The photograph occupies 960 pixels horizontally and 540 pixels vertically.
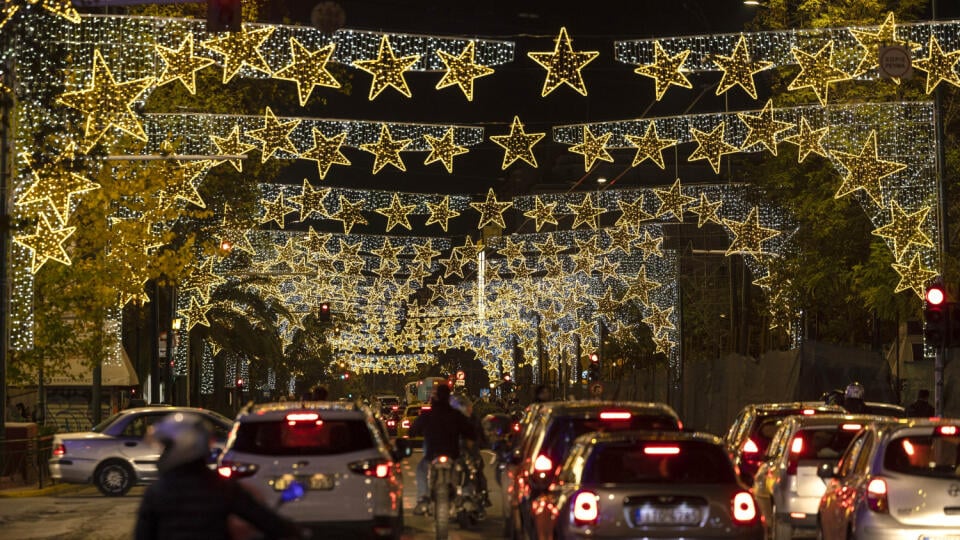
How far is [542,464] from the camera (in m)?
16.0

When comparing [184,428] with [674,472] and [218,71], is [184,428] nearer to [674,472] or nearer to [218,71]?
[674,472]

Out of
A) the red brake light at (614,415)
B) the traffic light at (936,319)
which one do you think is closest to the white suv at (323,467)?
the red brake light at (614,415)

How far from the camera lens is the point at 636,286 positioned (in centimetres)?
5981

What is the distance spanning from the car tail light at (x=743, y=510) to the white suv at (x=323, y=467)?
3741 millimetres

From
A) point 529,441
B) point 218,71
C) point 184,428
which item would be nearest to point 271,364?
point 218,71

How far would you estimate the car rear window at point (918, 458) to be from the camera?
14.1m

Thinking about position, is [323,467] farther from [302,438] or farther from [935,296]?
[935,296]

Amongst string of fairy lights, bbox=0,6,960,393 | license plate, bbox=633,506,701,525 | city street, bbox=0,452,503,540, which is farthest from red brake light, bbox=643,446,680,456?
string of fairy lights, bbox=0,6,960,393

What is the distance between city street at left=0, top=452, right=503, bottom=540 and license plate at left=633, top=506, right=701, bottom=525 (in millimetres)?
7777

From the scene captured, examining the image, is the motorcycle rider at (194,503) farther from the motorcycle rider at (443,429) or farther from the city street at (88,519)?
Answer: the city street at (88,519)

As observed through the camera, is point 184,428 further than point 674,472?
No

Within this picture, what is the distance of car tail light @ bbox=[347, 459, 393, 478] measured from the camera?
49.4ft

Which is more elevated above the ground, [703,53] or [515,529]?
[703,53]

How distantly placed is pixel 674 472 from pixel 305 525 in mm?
3718
